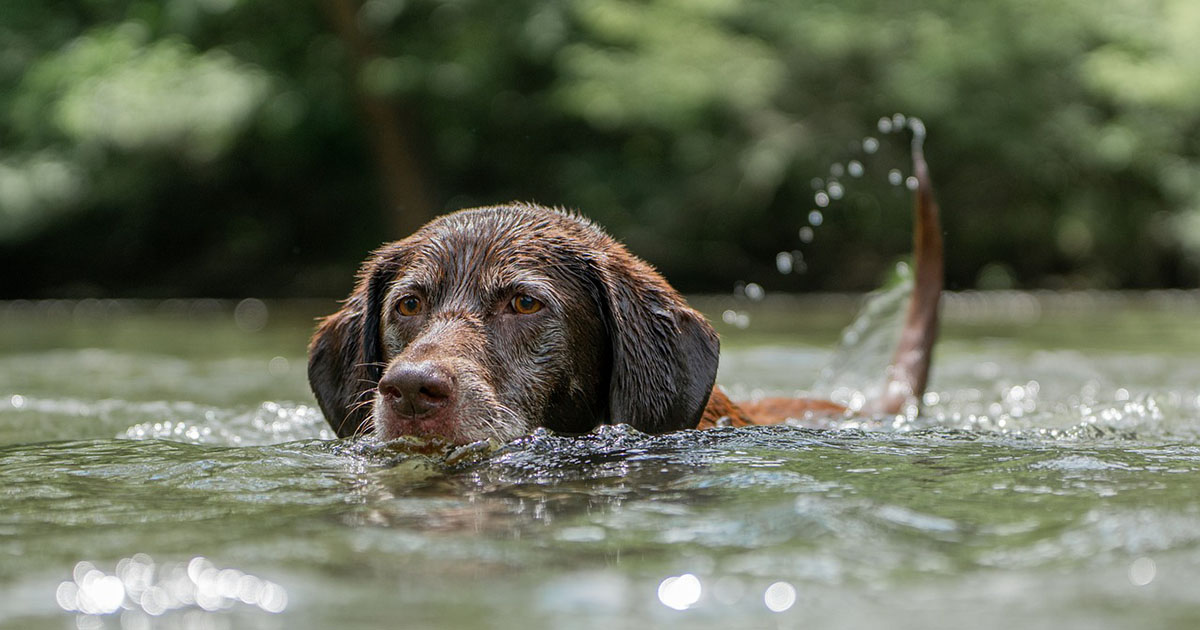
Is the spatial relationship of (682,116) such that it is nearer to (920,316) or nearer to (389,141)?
(389,141)

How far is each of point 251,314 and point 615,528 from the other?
14.1 m

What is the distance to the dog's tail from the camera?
5.45 meters

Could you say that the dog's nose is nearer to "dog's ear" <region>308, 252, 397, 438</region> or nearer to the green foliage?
"dog's ear" <region>308, 252, 397, 438</region>

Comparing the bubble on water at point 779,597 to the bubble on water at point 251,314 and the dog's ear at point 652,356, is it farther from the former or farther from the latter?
the bubble on water at point 251,314

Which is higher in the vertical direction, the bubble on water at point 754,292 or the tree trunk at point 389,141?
the tree trunk at point 389,141

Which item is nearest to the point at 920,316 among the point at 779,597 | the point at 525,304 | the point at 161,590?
the point at 525,304

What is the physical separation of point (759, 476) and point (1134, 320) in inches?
407

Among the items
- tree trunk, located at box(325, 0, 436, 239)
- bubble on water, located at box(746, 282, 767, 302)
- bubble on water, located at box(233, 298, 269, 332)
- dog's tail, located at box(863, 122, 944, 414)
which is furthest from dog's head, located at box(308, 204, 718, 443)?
tree trunk, located at box(325, 0, 436, 239)

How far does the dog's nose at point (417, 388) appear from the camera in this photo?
3.56 meters

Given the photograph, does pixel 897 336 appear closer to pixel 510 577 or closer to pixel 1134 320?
pixel 510 577

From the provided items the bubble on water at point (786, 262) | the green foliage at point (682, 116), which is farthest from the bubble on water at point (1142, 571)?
the bubble on water at point (786, 262)

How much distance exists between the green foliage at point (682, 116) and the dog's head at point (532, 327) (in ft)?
41.0

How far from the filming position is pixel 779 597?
2.20m

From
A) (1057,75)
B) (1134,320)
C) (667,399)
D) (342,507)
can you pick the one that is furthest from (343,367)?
(1057,75)
